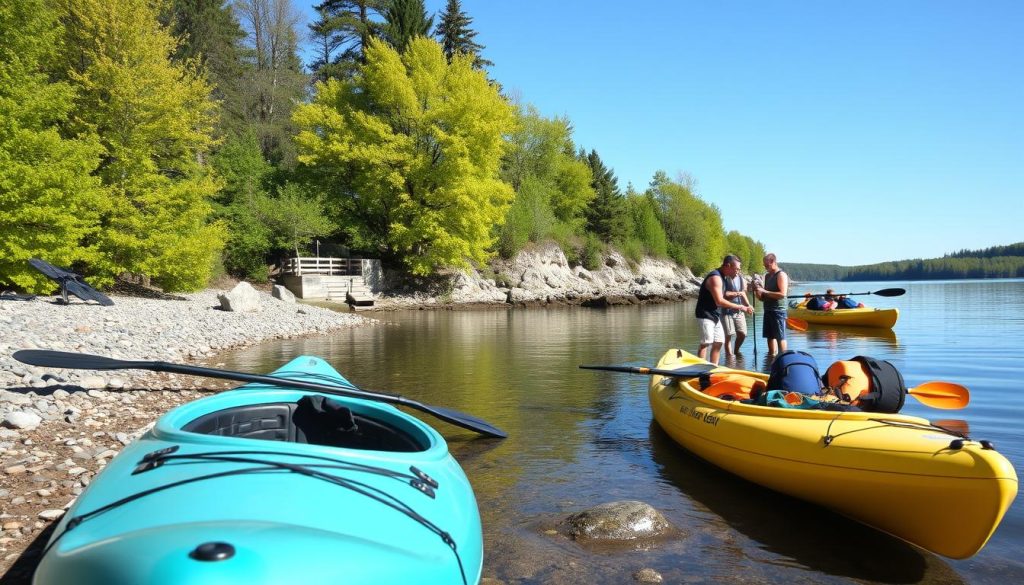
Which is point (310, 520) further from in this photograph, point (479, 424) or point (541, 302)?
point (541, 302)

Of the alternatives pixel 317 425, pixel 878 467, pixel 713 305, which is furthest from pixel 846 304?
pixel 317 425

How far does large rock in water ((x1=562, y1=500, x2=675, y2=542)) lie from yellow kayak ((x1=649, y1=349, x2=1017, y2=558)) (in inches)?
43.3

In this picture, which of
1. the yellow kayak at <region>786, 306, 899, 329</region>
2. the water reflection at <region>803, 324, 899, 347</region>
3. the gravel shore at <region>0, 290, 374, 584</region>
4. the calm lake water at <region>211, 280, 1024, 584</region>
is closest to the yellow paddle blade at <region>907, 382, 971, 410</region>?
the calm lake water at <region>211, 280, 1024, 584</region>

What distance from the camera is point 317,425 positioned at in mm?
4434

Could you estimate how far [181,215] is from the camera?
2047 centimetres

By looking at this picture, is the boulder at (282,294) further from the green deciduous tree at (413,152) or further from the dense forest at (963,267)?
the dense forest at (963,267)

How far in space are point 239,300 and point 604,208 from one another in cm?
4031

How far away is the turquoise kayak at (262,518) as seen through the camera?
6.59 feet

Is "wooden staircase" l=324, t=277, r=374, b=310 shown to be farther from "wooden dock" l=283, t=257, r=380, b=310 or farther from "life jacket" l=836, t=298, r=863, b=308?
"life jacket" l=836, t=298, r=863, b=308

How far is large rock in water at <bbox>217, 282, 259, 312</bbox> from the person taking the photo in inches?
777

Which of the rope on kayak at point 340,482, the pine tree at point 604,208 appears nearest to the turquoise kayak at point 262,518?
→ the rope on kayak at point 340,482

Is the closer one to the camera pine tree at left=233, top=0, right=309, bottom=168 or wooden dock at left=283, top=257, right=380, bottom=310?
wooden dock at left=283, top=257, right=380, bottom=310

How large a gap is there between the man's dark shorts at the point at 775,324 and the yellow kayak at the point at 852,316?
9759mm

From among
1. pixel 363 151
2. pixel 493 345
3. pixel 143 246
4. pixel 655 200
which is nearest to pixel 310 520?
pixel 493 345
